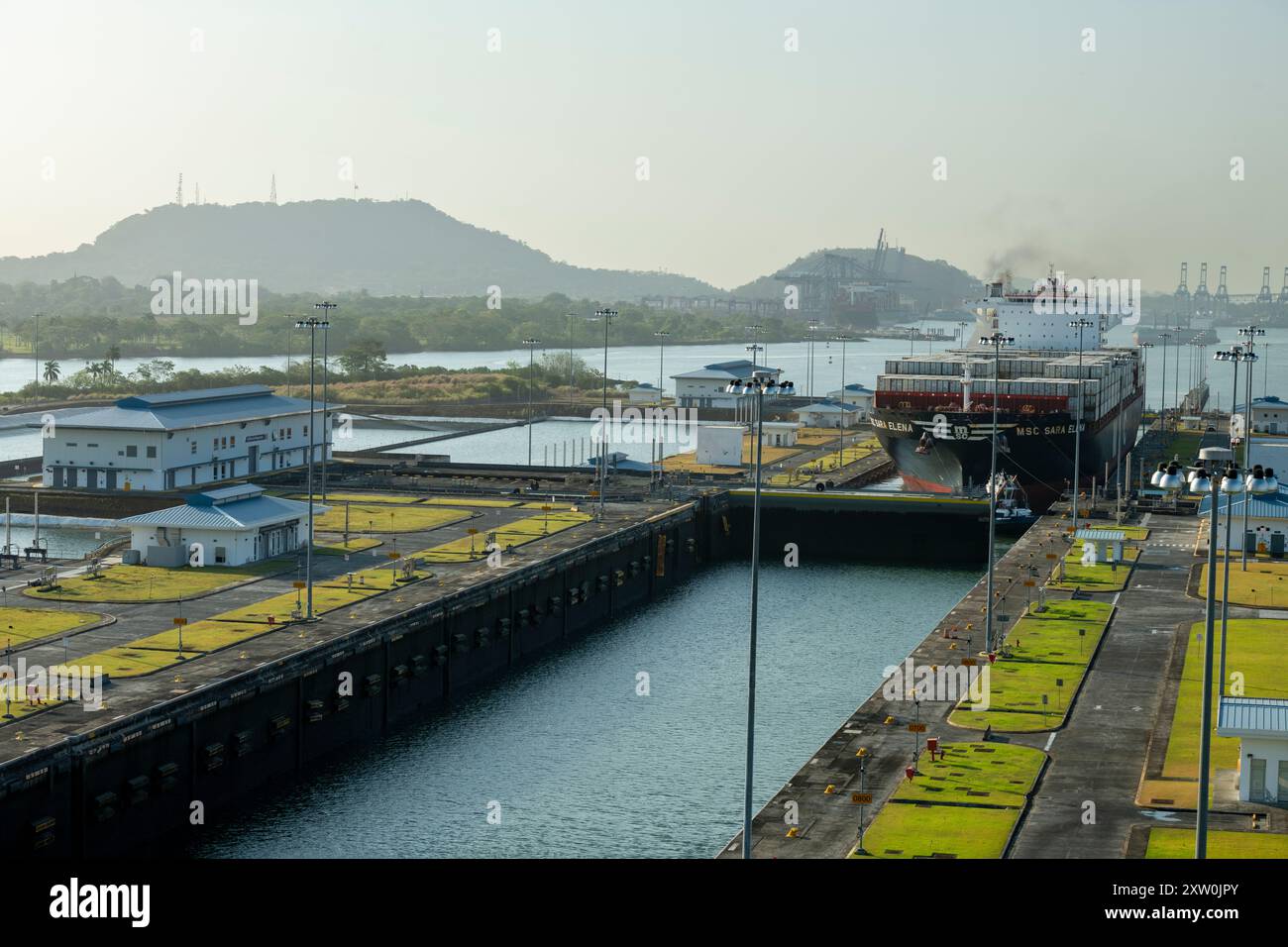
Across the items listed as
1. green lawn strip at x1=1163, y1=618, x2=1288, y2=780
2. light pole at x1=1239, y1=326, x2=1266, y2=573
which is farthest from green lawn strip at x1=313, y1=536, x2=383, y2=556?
light pole at x1=1239, y1=326, x2=1266, y2=573

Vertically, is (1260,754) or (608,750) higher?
(1260,754)

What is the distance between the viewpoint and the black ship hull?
4747 inches

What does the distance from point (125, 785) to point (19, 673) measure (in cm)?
951

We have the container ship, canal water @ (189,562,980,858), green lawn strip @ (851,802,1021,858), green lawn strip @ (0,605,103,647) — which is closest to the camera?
green lawn strip @ (851,802,1021,858)

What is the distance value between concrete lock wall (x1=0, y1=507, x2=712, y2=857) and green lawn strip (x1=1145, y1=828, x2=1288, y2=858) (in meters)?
27.6

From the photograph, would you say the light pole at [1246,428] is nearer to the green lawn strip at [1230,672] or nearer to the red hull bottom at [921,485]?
the green lawn strip at [1230,672]

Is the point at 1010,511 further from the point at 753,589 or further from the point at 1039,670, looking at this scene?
the point at 753,589

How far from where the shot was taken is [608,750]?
58.5 m

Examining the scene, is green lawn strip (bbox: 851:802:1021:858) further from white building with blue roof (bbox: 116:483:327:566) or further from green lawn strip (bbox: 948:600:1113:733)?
white building with blue roof (bbox: 116:483:327:566)

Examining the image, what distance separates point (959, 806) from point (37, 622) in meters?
38.2

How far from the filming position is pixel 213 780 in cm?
5150

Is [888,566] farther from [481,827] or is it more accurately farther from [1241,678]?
[481,827]

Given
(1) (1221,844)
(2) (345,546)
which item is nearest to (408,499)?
(2) (345,546)
